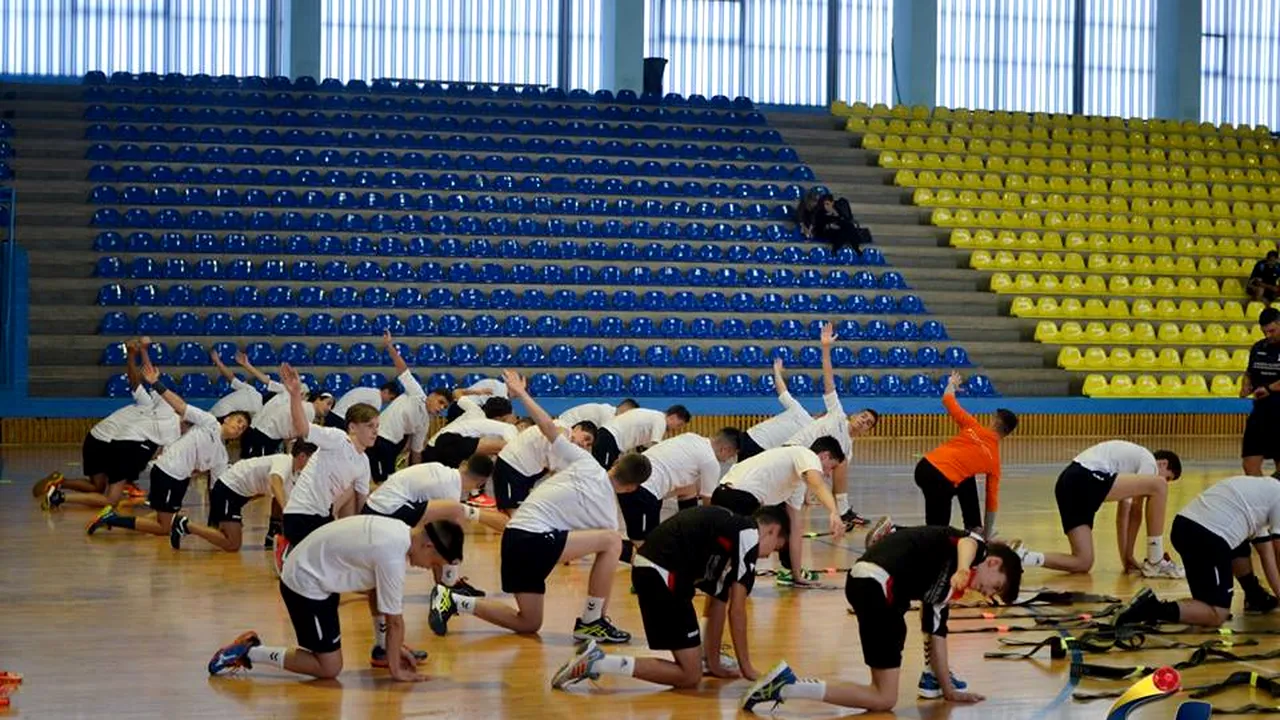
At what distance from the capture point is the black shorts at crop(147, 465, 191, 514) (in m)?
12.9

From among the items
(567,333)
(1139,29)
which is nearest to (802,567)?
(567,333)

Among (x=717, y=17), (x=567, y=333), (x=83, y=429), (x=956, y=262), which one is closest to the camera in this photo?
(x=83, y=429)

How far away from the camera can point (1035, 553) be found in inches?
448

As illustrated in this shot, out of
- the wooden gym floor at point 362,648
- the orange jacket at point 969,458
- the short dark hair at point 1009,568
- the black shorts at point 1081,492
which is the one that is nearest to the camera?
the wooden gym floor at point 362,648

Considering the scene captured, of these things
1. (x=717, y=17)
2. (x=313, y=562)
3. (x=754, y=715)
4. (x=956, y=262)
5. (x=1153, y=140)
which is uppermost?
(x=717, y=17)

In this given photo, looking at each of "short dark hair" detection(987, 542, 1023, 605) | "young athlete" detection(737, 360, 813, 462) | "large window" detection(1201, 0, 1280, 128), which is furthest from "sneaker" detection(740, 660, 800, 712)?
"large window" detection(1201, 0, 1280, 128)

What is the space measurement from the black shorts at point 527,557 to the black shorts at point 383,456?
7.19 metres

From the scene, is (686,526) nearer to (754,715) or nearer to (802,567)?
(754,715)

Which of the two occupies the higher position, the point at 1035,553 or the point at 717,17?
the point at 717,17

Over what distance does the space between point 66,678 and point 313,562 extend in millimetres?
1389

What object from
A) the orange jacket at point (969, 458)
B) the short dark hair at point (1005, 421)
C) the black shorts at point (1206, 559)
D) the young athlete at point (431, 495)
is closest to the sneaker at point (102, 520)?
the young athlete at point (431, 495)

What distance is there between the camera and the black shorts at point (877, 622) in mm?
7250

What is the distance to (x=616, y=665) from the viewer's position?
761cm

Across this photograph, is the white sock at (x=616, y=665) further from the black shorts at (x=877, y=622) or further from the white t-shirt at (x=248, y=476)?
the white t-shirt at (x=248, y=476)
